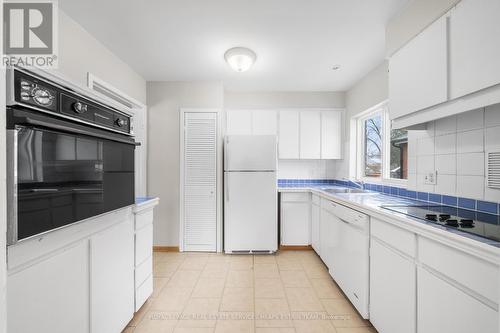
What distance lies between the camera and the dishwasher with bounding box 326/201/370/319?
1776mm

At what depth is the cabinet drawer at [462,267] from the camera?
0.89 m

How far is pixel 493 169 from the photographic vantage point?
4.64 feet

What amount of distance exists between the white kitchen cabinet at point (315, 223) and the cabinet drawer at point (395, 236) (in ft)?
4.49

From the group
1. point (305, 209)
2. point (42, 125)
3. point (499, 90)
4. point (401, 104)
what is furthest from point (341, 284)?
point (42, 125)

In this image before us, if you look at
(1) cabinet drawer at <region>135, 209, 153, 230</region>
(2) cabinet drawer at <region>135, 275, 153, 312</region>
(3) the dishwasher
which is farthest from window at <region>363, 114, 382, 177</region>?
(2) cabinet drawer at <region>135, 275, 153, 312</region>

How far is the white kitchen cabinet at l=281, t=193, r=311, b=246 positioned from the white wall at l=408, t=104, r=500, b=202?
1.58m

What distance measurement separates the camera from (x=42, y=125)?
0.92 metres

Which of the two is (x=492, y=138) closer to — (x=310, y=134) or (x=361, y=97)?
(x=361, y=97)

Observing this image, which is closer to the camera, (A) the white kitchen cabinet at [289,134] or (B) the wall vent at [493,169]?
(B) the wall vent at [493,169]

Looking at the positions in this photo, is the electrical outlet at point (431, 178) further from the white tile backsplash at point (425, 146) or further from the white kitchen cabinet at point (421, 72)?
the white kitchen cabinet at point (421, 72)

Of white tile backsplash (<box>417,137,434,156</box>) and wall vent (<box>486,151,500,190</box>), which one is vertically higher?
white tile backsplash (<box>417,137,434,156</box>)

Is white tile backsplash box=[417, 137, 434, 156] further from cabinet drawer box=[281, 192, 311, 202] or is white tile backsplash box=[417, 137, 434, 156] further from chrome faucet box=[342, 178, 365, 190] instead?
cabinet drawer box=[281, 192, 311, 202]

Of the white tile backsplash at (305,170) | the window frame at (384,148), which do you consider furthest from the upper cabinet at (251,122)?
the window frame at (384,148)

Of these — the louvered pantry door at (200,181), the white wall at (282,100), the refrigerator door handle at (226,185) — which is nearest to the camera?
the refrigerator door handle at (226,185)
